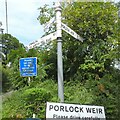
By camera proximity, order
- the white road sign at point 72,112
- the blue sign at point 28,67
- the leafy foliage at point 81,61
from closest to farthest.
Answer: the white road sign at point 72,112
the leafy foliage at point 81,61
the blue sign at point 28,67

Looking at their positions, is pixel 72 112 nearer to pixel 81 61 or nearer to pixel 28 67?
pixel 28 67

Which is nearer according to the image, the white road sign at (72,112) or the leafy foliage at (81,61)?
the white road sign at (72,112)

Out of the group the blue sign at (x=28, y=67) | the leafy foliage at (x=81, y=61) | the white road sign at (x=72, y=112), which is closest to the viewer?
the white road sign at (x=72, y=112)

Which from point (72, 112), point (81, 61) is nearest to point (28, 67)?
point (81, 61)

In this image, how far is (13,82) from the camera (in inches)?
293

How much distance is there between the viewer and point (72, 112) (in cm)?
358

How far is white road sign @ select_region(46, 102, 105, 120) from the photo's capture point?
3439 mm

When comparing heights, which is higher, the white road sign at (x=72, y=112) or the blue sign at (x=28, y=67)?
the blue sign at (x=28, y=67)

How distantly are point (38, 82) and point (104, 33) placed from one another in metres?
2.01

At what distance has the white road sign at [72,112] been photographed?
11.3 ft

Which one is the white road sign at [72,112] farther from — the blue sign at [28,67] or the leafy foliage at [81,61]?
the blue sign at [28,67]

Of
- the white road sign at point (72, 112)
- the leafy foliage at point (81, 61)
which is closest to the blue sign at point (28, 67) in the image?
the leafy foliage at point (81, 61)

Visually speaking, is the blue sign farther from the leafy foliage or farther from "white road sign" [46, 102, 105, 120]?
"white road sign" [46, 102, 105, 120]

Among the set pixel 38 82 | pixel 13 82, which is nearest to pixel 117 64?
pixel 38 82
